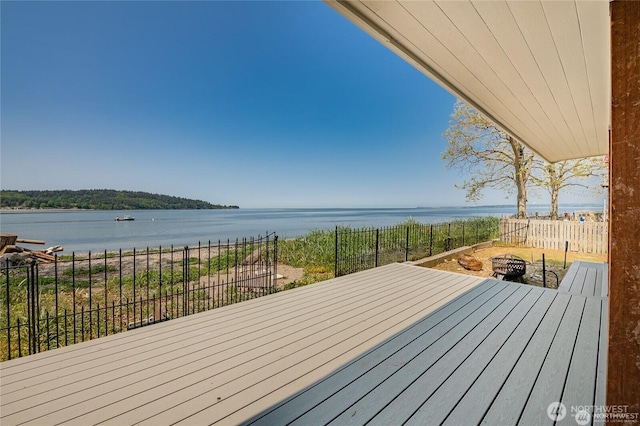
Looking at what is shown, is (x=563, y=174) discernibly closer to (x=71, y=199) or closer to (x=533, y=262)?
(x=533, y=262)

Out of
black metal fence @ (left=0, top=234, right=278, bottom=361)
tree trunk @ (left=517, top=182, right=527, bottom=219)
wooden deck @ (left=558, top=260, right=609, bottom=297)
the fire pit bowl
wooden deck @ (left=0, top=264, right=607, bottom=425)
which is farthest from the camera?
tree trunk @ (left=517, top=182, right=527, bottom=219)

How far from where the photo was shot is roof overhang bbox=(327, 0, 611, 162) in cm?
145

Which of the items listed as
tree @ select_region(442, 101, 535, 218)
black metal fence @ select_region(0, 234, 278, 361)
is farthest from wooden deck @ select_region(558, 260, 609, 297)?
tree @ select_region(442, 101, 535, 218)

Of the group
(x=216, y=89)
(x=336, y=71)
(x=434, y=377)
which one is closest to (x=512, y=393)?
(x=434, y=377)

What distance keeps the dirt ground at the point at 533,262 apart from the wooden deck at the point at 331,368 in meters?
3.25

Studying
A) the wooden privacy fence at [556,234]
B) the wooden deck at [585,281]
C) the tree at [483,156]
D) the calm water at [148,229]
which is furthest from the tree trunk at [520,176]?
the wooden deck at [585,281]

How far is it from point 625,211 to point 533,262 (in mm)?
8558

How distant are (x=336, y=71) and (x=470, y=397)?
58.4ft

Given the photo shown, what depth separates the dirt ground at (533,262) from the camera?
580 cm

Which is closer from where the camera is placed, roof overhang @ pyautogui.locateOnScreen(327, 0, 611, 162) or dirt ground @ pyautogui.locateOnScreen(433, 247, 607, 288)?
roof overhang @ pyautogui.locateOnScreen(327, 0, 611, 162)

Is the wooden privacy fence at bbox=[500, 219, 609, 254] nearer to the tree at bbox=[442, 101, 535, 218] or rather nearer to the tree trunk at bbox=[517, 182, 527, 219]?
the tree trunk at bbox=[517, 182, 527, 219]

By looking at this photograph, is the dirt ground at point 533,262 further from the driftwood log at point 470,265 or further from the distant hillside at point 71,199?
the distant hillside at point 71,199

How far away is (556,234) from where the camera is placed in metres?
9.04

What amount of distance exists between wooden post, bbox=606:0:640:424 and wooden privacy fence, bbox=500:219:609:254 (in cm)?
1021
